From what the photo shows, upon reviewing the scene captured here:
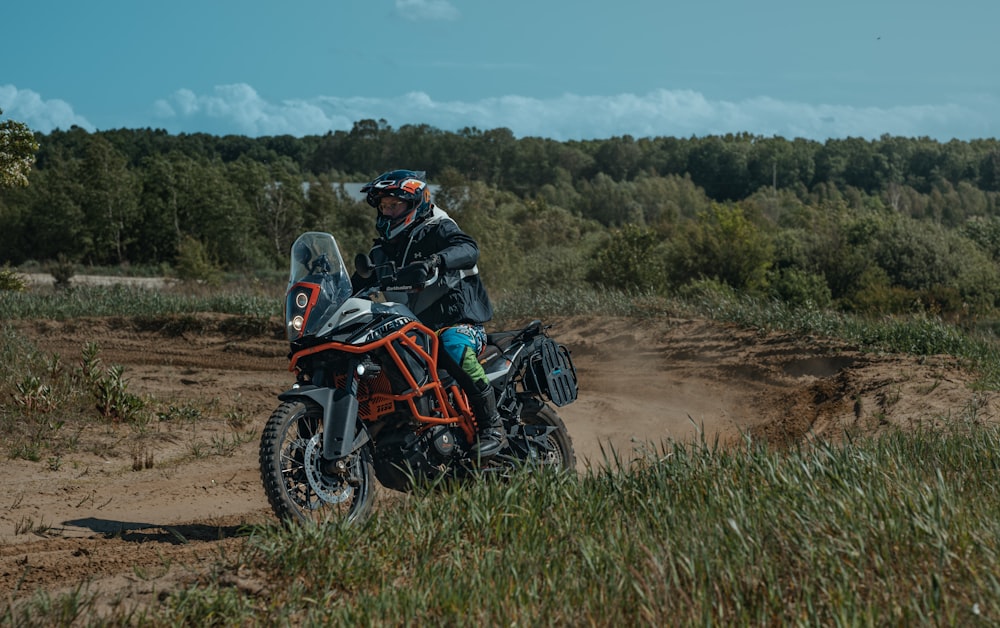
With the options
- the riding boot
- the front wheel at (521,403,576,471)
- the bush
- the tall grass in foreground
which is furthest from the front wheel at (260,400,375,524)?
the bush

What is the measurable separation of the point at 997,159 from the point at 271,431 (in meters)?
117

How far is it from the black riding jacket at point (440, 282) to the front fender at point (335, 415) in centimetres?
100

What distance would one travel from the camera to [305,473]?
231 inches

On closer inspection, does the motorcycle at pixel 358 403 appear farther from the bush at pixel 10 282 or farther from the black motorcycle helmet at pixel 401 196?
the bush at pixel 10 282

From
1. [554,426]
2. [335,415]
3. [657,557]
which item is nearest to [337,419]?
[335,415]

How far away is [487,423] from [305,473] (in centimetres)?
147

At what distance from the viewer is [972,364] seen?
10164 mm

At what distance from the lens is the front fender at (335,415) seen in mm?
5828

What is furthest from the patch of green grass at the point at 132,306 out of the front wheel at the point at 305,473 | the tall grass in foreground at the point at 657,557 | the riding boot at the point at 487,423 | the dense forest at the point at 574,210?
the tall grass in foreground at the point at 657,557

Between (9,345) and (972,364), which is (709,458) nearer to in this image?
(972,364)

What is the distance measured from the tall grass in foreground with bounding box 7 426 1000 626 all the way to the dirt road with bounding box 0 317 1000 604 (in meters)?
0.63

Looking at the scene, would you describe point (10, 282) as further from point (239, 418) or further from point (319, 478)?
point (319, 478)

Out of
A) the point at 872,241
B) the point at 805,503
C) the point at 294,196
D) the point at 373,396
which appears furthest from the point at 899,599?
the point at 294,196

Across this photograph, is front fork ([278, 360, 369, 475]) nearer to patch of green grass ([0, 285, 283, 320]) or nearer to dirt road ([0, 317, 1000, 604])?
dirt road ([0, 317, 1000, 604])
